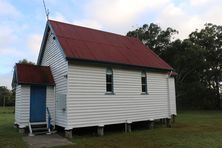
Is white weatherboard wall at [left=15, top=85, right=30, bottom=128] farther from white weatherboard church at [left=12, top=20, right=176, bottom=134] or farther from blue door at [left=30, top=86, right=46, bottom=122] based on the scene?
blue door at [left=30, top=86, right=46, bottom=122]

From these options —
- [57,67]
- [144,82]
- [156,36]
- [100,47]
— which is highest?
[156,36]

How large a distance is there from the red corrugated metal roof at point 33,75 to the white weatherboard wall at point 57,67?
1.25 ft

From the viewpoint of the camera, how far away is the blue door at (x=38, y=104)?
48.8ft

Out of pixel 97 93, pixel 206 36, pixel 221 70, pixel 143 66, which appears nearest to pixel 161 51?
pixel 206 36

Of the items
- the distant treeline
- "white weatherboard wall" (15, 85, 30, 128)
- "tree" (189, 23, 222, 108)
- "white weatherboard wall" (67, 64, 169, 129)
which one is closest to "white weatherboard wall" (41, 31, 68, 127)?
"white weatherboard wall" (67, 64, 169, 129)

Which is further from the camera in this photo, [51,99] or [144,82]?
[144,82]

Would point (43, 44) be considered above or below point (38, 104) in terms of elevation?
above

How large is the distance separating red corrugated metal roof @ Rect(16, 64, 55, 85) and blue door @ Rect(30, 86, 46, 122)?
0.42 m

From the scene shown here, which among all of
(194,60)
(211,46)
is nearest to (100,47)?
(194,60)

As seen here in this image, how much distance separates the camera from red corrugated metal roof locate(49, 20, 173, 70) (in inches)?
580

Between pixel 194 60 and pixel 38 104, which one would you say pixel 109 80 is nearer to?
pixel 38 104

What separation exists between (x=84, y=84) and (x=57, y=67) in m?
2.26

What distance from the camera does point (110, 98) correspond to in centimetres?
1516

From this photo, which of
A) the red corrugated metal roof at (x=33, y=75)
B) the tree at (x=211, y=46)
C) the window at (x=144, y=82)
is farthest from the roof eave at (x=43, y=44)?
the tree at (x=211, y=46)
